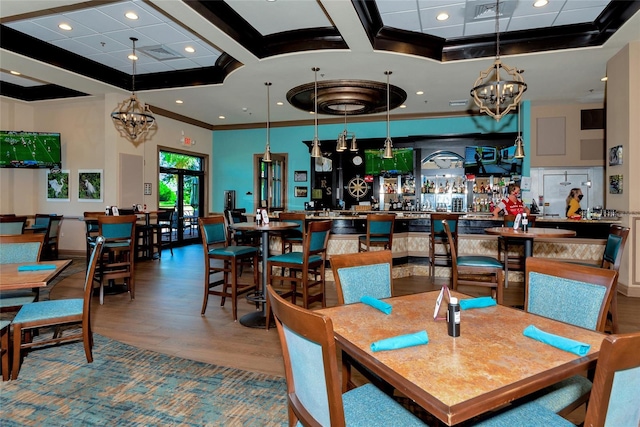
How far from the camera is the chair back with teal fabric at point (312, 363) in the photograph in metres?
1.09

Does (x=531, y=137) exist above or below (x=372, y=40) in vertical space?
below

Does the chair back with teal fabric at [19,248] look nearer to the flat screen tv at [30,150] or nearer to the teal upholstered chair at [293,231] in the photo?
the teal upholstered chair at [293,231]

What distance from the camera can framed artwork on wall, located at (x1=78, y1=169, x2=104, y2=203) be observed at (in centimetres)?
820

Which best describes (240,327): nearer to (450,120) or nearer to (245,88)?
A: (245,88)

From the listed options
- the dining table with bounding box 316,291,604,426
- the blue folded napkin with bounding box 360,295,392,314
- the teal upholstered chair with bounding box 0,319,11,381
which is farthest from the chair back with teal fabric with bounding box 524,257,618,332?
the teal upholstered chair with bounding box 0,319,11,381

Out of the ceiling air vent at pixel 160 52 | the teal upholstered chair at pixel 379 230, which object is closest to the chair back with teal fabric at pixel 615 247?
the teal upholstered chair at pixel 379 230

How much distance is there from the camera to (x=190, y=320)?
411cm

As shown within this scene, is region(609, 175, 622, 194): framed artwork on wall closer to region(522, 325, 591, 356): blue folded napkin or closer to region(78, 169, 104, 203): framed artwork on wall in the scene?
region(522, 325, 591, 356): blue folded napkin

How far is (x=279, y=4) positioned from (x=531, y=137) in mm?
6719

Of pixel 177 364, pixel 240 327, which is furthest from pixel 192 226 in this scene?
pixel 177 364

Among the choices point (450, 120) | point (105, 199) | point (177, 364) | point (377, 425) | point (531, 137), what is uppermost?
point (450, 120)

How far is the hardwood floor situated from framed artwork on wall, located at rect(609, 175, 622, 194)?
5.26ft

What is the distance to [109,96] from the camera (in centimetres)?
785

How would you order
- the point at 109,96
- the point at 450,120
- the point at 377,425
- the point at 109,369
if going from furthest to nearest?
the point at 450,120 < the point at 109,96 < the point at 109,369 < the point at 377,425
